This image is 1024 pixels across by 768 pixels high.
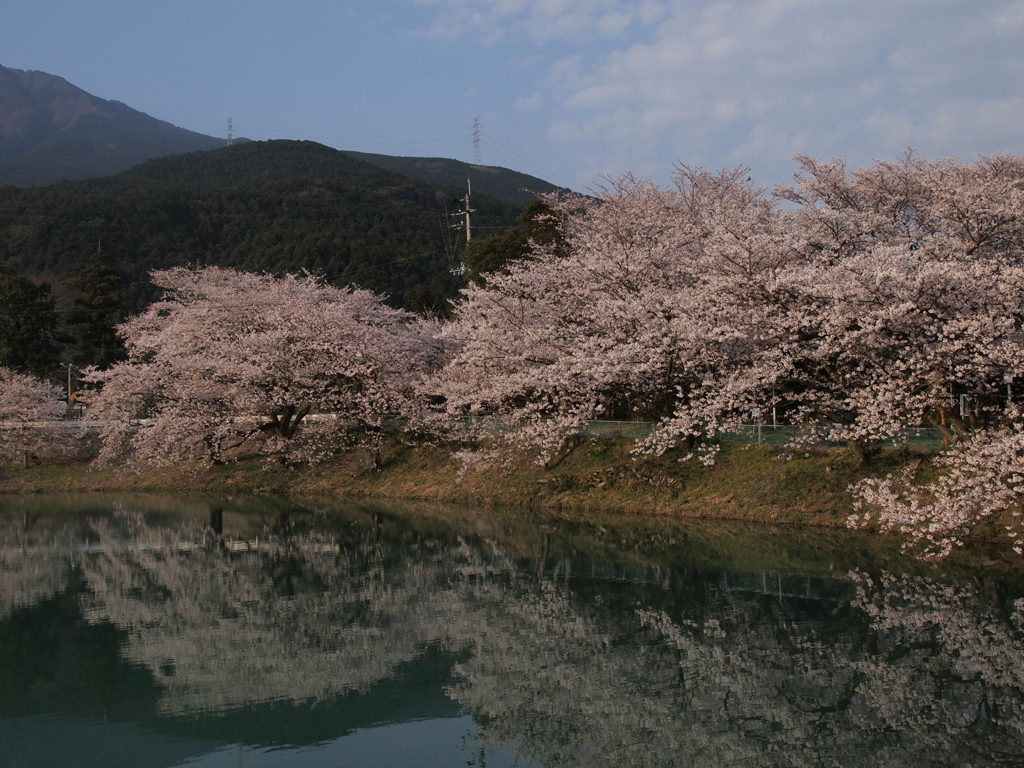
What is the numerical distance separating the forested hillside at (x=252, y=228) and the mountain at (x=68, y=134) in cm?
5569

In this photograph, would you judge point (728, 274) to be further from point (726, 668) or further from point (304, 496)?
point (304, 496)

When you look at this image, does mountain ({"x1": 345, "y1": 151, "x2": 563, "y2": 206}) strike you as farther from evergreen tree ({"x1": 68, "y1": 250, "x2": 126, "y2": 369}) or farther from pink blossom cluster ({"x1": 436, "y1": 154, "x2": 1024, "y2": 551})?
pink blossom cluster ({"x1": 436, "y1": 154, "x2": 1024, "y2": 551})

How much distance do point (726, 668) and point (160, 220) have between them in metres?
64.1

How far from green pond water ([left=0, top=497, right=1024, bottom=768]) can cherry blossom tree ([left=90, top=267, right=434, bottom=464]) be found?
34.6ft

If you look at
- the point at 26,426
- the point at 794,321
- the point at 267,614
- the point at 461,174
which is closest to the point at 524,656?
the point at 267,614

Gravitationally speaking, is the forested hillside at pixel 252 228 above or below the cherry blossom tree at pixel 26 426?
above

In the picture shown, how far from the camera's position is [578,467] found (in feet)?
69.5

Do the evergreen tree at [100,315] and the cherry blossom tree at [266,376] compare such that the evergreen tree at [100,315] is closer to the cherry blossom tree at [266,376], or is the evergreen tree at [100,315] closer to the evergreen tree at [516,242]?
the cherry blossom tree at [266,376]

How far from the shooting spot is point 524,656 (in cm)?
901

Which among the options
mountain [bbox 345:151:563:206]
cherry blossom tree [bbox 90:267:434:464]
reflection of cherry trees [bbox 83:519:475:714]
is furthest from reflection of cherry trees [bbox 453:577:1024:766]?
mountain [bbox 345:151:563:206]

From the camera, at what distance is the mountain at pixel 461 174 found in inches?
3600

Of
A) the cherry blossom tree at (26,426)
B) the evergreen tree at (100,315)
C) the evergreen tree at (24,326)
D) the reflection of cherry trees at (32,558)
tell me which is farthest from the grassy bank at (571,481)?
the evergreen tree at (100,315)

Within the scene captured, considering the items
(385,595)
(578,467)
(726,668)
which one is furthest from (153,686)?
(578,467)

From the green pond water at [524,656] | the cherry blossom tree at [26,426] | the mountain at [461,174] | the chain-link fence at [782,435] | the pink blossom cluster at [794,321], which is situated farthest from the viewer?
the mountain at [461,174]
